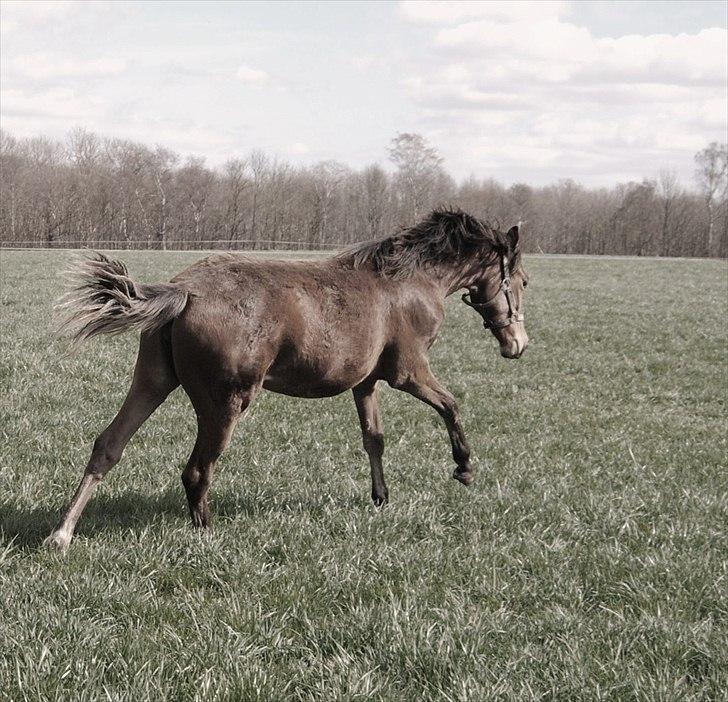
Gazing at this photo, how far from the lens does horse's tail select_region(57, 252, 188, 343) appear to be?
4.79 meters

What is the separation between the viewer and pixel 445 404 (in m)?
6.15

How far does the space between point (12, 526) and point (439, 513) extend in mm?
3033

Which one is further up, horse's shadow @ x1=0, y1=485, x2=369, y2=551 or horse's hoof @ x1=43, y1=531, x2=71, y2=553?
horse's hoof @ x1=43, y1=531, x2=71, y2=553

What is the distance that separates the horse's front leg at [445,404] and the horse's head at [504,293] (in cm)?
86

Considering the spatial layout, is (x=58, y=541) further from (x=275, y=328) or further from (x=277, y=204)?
(x=277, y=204)

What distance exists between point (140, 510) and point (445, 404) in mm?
2457

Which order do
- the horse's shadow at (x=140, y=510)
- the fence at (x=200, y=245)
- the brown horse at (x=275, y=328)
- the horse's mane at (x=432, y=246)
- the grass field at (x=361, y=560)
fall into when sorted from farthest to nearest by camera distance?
the fence at (x=200, y=245) < the horse's mane at (x=432, y=246) < the horse's shadow at (x=140, y=510) < the brown horse at (x=275, y=328) < the grass field at (x=361, y=560)

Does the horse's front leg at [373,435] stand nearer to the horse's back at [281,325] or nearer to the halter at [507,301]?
the horse's back at [281,325]

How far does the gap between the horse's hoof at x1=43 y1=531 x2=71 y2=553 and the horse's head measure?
369 centimetres

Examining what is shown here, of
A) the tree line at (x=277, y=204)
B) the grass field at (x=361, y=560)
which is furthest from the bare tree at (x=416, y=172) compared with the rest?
the grass field at (x=361, y=560)

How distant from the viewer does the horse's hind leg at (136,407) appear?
16.4 ft

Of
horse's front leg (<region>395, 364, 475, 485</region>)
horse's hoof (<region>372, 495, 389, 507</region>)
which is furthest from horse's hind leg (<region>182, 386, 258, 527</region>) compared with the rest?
horse's hoof (<region>372, 495, 389, 507</region>)

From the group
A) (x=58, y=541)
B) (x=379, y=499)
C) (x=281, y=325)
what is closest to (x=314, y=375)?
(x=281, y=325)

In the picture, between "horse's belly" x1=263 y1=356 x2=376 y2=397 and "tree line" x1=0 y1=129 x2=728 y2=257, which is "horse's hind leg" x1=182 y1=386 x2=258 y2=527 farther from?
"tree line" x1=0 y1=129 x2=728 y2=257
